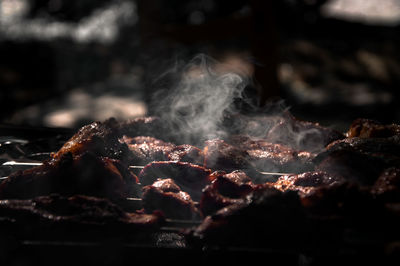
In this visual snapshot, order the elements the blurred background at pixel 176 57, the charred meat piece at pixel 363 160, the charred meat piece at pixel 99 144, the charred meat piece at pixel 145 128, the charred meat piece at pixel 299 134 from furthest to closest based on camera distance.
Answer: the blurred background at pixel 176 57, the charred meat piece at pixel 145 128, the charred meat piece at pixel 299 134, the charred meat piece at pixel 99 144, the charred meat piece at pixel 363 160

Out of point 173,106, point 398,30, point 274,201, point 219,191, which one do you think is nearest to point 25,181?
point 219,191

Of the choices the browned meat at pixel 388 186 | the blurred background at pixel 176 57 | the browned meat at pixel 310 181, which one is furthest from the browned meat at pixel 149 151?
the blurred background at pixel 176 57

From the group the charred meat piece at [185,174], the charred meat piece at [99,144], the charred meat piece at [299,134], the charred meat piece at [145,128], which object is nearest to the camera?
the charred meat piece at [185,174]

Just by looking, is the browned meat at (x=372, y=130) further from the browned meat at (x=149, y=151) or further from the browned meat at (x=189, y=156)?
the browned meat at (x=149, y=151)

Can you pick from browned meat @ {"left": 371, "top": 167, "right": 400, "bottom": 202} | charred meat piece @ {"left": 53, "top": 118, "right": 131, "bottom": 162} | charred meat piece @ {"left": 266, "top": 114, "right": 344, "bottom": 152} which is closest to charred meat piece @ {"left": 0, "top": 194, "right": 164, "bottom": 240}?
charred meat piece @ {"left": 53, "top": 118, "right": 131, "bottom": 162}

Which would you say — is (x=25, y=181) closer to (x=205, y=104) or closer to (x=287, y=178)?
(x=287, y=178)

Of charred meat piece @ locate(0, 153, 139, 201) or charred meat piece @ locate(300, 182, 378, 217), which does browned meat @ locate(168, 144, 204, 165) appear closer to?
charred meat piece @ locate(0, 153, 139, 201)

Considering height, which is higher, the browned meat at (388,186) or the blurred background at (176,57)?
the blurred background at (176,57)

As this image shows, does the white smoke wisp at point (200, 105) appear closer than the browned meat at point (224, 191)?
No
